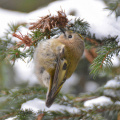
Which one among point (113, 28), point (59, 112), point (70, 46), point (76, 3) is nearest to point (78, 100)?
point (59, 112)

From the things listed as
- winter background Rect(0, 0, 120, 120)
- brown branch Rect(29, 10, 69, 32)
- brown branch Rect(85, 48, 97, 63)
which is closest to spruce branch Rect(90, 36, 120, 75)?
winter background Rect(0, 0, 120, 120)

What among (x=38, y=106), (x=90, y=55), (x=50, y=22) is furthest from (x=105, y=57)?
(x=90, y=55)

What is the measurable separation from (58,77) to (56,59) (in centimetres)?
11

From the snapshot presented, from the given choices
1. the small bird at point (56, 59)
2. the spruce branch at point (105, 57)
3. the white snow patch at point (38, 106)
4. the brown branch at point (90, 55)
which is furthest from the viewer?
the brown branch at point (90, 55)

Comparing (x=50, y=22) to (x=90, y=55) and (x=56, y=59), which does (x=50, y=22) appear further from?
(x=90, y=55)

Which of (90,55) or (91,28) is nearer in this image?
(91,28)

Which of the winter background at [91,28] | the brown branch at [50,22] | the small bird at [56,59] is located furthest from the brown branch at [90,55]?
the brown branch at [50,22]

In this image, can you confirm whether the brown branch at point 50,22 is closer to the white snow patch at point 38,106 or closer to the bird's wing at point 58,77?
the bird's wing at point 58,77

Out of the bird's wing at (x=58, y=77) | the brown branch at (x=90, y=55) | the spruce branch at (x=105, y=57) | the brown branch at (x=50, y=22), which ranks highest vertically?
the brown branch at (x=50, y=22)

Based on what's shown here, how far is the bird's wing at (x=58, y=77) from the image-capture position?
934 millimetres

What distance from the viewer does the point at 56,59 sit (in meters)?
0.97

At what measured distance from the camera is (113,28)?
3.17ft

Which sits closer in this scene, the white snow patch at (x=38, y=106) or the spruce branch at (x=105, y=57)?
the spruce branch at (x=105, y=57)

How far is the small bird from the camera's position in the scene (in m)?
0.94
